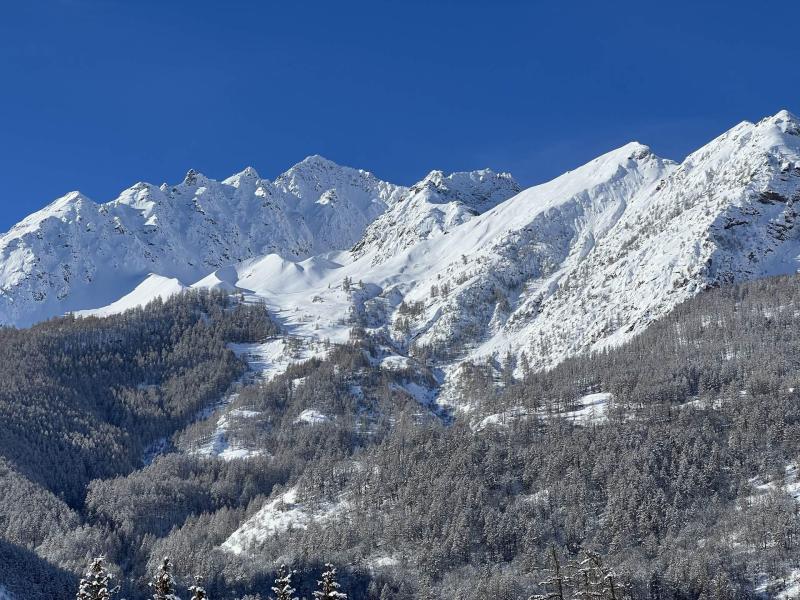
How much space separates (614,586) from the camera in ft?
208

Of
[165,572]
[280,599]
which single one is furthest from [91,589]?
[280,599]

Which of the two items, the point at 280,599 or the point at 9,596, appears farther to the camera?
the point at 9,596

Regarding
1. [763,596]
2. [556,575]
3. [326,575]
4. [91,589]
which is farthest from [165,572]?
[763,596]

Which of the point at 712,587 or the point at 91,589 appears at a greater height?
the point at 91,589

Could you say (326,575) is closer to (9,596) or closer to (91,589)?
(91,589)

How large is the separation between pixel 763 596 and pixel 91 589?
165700 millimetres

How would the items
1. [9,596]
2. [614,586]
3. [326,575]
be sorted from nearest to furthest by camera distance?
[614,586] < [326,575] < [9,596]

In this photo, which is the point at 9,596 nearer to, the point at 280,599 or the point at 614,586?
the point at 280,599

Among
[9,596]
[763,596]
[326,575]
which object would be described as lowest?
[763,596]

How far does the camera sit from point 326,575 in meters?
70.0

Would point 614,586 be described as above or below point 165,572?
below

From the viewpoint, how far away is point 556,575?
65.3 metres

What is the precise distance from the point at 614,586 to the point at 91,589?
41392 mm

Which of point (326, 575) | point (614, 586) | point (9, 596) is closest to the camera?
point (614, 586)
